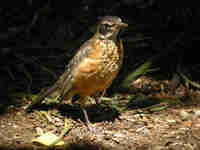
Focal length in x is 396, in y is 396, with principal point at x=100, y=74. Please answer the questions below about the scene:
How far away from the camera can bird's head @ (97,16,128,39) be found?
524 cm

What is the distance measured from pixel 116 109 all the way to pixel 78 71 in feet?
3.55

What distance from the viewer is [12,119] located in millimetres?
5488

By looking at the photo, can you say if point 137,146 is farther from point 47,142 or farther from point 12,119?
point 12,119

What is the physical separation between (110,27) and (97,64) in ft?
1.81

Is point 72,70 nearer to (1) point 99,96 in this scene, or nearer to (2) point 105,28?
(2) point 105,28

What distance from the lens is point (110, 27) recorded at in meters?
5.27

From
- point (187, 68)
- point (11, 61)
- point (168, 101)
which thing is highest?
point (11, 61)

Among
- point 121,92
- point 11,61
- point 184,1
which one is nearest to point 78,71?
point 121,92

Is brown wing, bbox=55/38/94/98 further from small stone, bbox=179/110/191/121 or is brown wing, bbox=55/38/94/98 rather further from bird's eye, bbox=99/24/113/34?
small stone, bbox=179/110/191/121

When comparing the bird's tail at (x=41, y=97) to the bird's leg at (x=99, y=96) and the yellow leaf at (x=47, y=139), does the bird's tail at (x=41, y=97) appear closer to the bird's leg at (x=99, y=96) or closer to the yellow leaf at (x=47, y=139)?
the bird's leg at (x=99, y=96)

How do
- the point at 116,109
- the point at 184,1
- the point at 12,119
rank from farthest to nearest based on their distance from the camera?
1. the point at 184,1
2. the point at 116,109
3. the point at 12,119

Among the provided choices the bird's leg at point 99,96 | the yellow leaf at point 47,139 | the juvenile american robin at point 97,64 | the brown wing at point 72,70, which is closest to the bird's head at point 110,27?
the juvenile american robin at point 97,64

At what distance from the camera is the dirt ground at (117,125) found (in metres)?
4.87

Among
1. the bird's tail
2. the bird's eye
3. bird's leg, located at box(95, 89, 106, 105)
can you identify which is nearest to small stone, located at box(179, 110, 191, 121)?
bird's leg, located at box(95, 89, 106, 105)
